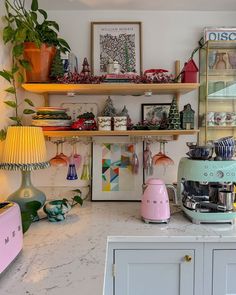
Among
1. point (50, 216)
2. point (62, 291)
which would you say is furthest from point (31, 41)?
point (62, 291)

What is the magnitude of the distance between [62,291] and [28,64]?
4.22ft

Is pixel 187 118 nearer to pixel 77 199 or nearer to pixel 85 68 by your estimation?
pixel 85 68

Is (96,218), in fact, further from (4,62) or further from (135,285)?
(4,62)

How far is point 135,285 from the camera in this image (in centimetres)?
133

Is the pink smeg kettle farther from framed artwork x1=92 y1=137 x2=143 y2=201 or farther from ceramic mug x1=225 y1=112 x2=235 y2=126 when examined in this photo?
ceramic mug x1=225 y1=112 x2=235 y2=126

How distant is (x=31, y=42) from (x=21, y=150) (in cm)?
67

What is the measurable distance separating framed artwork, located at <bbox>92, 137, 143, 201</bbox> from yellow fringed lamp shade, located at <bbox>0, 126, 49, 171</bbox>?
1.69ft

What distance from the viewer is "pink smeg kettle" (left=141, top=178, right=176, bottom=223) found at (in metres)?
1.46

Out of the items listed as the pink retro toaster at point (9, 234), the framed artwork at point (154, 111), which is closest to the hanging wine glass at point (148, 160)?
the framed artwork at point (154, 111)

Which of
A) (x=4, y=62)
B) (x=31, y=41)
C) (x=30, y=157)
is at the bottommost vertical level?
(x=30, y=157)

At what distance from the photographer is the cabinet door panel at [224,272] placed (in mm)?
1332

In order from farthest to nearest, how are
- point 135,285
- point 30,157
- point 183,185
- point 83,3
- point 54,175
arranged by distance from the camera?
point 54,175
point 83,3
point 183,185
point 30,157
point 135,285

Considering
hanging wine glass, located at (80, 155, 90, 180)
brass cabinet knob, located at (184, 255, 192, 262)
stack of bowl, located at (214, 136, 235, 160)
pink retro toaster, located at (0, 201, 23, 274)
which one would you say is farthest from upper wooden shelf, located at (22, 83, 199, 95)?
brass cabinet knob, located at (184, 255, 192, 262)

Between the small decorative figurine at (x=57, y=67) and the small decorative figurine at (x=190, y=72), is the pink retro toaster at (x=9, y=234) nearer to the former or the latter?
the small decorative figurine at (x=57, y=67)
